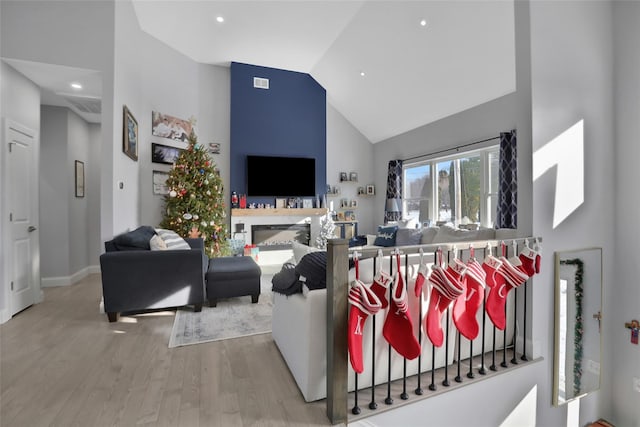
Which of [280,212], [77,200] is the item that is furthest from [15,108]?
[280,212]

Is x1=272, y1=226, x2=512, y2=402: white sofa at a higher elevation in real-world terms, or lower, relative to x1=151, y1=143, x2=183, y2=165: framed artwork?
lower

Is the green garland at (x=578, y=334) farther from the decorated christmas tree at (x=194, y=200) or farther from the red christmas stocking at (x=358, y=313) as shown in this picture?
the decorated christmas tree at (x=194, y=200)

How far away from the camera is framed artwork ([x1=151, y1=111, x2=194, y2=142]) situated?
4.99 meters

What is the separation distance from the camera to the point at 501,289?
2.05 metres

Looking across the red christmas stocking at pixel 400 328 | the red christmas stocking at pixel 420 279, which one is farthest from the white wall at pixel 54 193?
the red christmas stocking at pixel 420 279

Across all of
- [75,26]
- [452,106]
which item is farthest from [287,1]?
[452,106]

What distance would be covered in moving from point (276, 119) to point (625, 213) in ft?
17.9

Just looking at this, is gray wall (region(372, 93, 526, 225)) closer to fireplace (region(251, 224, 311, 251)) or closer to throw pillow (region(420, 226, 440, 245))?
throw pillow (region(420, 226, 440, 245))

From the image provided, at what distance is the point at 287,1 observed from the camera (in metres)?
4.16

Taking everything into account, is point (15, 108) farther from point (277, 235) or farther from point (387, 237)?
point (387, 237)

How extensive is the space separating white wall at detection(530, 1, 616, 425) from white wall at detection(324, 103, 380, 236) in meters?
4.78

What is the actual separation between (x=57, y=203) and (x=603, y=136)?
6310 millimetres

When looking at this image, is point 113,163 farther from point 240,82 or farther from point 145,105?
point 240,82

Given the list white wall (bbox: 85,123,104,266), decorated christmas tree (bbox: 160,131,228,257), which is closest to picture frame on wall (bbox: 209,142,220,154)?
decorated christmas tree (bbox: 160,131,228,257)
